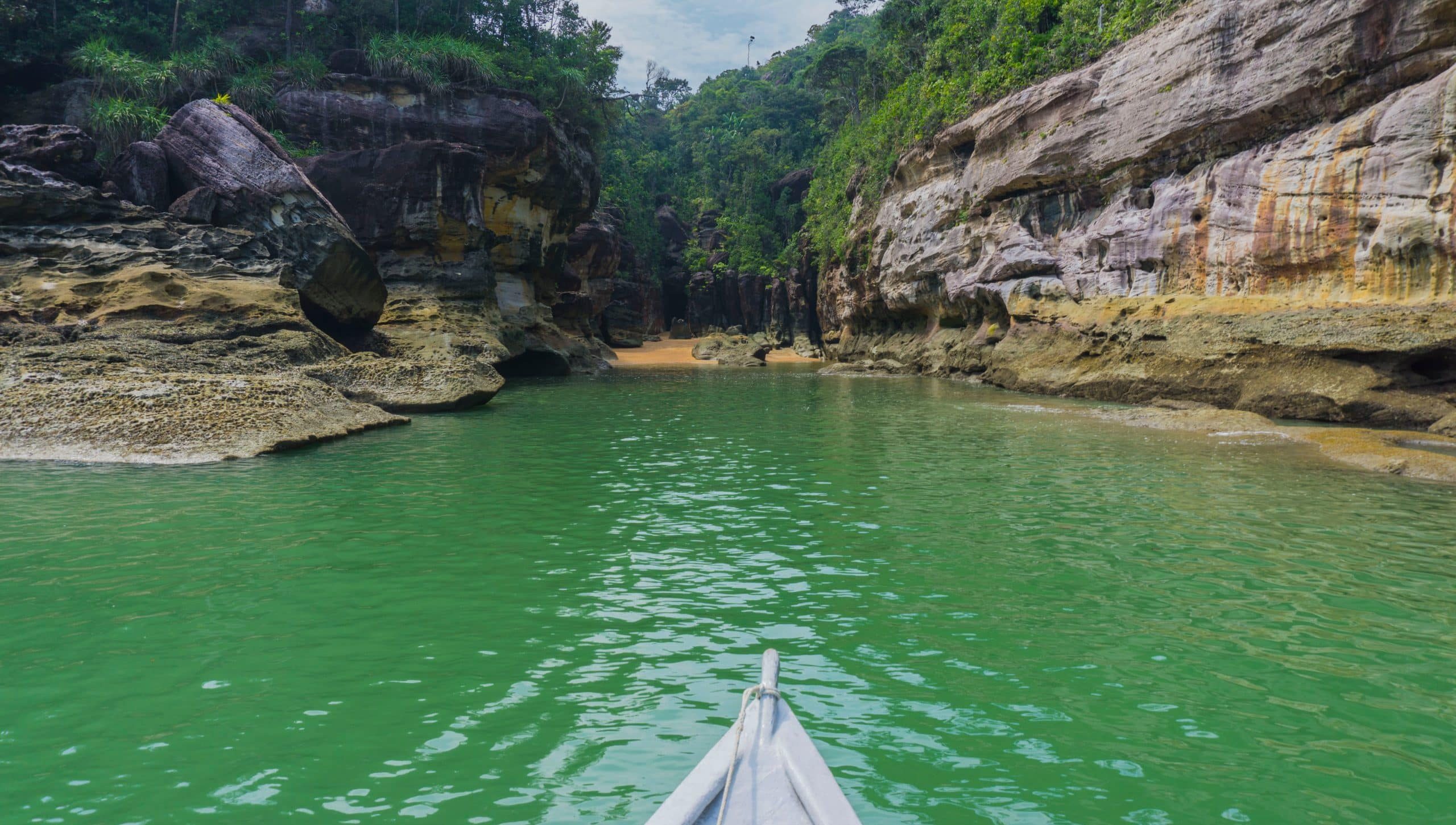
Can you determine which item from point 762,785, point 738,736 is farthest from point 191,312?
point 762,785

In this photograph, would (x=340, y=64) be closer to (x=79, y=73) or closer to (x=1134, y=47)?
(x=79, y=73)

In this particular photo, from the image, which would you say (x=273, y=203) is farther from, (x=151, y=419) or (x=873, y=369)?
(x=873, y=369)

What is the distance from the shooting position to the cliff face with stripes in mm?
13469

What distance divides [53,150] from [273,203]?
3.94m

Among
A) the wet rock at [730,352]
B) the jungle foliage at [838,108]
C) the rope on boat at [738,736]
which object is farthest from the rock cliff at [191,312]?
the wet rock at [730,352]

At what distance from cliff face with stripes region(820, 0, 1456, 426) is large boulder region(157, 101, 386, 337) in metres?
17.0

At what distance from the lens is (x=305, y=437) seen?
11375mm

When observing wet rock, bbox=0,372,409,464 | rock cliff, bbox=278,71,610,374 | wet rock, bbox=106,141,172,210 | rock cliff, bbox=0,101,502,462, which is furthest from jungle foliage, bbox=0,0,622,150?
wet rock, bbox=0,372,409,464

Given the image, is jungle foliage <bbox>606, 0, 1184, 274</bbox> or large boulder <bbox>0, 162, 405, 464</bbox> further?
jungle foliage <bbox>606, 0, 1184, 274</bbox>

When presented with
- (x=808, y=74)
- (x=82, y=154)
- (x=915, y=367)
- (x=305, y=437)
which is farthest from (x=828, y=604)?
(x=808, y=74)

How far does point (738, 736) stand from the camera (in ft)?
9.34

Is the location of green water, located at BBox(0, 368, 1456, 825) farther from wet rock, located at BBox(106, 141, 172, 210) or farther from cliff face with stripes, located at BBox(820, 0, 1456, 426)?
wet rock, located at BBox(106, 141, 172, 210)

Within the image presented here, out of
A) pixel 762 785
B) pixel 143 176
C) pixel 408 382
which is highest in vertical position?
pixel 143 176

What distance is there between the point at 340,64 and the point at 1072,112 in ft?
76.0
